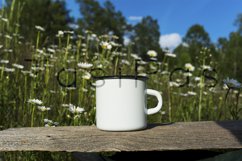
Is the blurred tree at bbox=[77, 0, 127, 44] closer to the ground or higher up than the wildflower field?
higher up

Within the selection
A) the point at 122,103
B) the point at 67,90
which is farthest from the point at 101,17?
the point at 122,103

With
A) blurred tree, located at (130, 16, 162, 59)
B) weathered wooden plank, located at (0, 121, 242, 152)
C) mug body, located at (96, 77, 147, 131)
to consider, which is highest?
blurred tree, located at (130, 16, 162, 59)

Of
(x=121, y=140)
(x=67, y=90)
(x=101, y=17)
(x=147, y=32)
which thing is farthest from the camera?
(x=147, y=32)

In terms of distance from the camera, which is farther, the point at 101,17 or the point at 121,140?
the point at 101,17

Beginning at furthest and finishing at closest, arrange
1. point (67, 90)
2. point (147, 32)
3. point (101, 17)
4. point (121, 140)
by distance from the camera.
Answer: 1. point (147, 32)
2. point (101, 17)
3. point (67, 90)
4. point (121, 140)

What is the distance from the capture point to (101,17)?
28891 millimetres

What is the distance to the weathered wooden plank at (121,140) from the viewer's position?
1067 mm

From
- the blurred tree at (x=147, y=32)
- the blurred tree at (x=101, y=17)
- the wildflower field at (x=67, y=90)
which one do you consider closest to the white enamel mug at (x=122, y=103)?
the wildflower field at (x=67, y=90)

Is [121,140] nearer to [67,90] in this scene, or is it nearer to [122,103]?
[122,103]

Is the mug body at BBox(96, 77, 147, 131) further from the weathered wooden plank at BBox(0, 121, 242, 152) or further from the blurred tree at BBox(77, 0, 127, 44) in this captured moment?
the blurred tree at BBox(77, 0, 127, 44)

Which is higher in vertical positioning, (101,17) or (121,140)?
(101,17)

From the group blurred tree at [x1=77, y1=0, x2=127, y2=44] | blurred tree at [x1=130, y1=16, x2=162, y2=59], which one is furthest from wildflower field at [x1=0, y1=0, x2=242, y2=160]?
blurred tree at [x1=130, y1=16, x2=162, y2=59]

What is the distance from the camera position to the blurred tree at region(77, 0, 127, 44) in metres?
28.3

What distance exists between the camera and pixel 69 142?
3.65 ft
